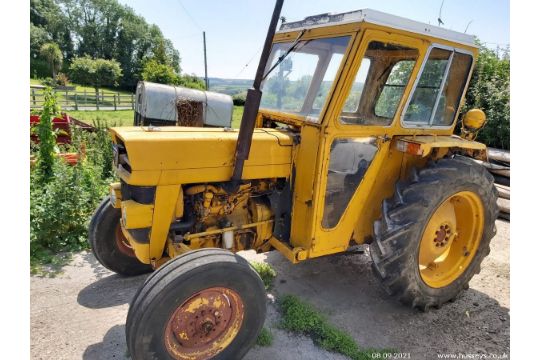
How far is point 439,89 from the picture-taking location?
10.7 feet

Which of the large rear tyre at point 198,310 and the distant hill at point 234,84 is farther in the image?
the distant hill at point 234,84

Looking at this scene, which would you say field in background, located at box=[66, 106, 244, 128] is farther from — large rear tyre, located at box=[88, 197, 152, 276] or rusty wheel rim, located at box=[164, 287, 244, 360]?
rusty wheel rim, located at box=[164, 287, 244, 360]

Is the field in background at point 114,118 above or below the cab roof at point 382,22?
below

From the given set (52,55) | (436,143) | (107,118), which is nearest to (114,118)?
(107,118)

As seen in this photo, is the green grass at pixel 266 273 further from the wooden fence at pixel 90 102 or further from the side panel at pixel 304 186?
the wooden fence at pixel 90 102

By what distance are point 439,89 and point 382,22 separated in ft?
2.99

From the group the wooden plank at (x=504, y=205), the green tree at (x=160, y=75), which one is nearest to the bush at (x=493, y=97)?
the wooden plank at (x=504, y=205)

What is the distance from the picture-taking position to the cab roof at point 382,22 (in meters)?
2.69

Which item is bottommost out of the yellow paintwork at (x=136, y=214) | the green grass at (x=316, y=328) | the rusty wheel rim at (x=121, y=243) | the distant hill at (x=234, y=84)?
the green grass at (x=316, y=328)

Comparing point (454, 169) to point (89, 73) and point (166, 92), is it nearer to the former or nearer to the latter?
point (166, 92)

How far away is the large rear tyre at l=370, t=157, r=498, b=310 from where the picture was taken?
3.07m

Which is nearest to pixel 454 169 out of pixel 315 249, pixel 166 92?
pixel 315 249

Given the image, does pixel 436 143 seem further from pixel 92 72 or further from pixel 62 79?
pixel 92 72

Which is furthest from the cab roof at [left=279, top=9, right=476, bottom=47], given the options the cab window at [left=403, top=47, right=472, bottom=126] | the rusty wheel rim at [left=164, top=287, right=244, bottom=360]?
the rusty wheel rim at [left=164, top=287, right=244, bottom=360]
